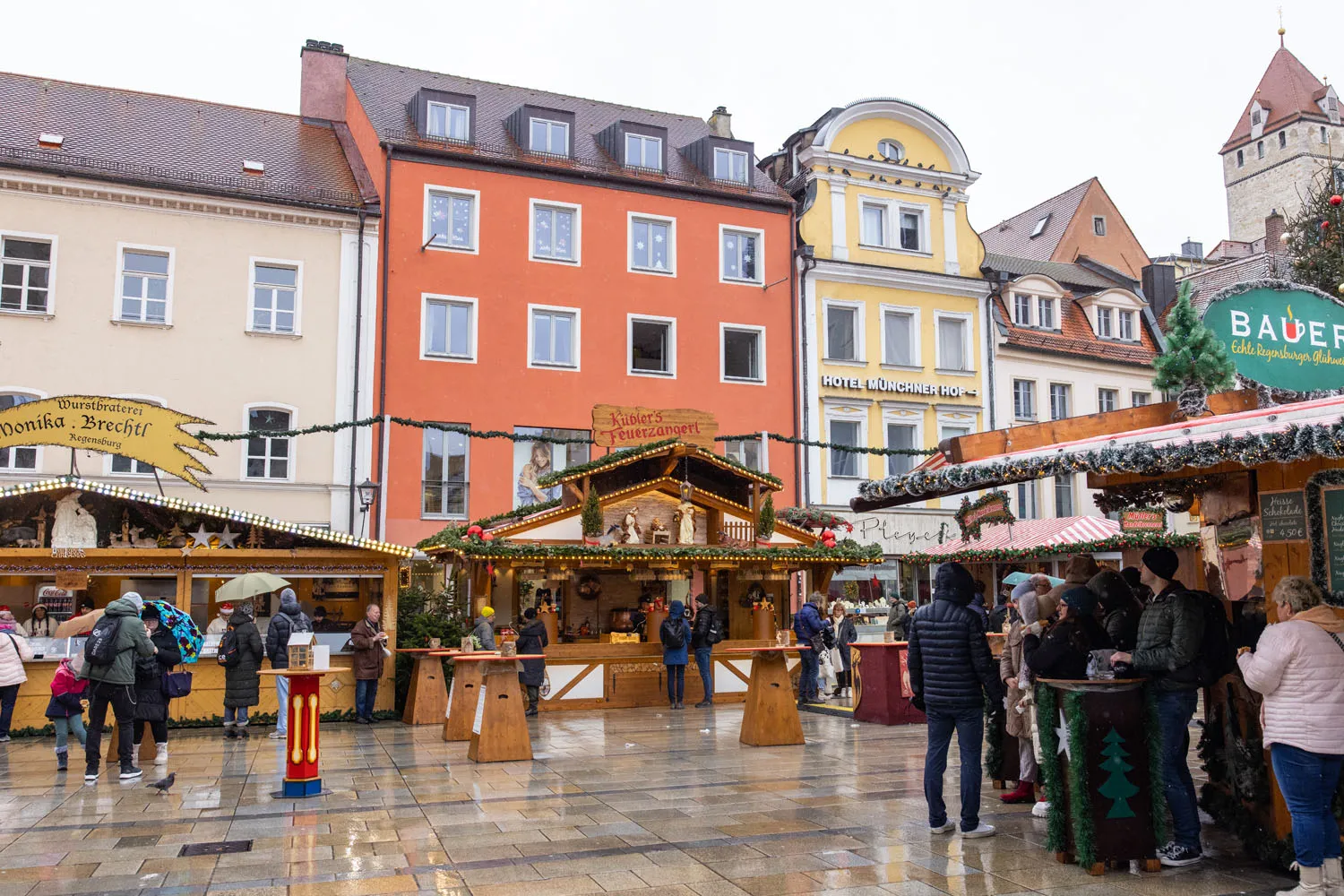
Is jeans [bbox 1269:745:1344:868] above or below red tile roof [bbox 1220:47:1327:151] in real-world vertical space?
below

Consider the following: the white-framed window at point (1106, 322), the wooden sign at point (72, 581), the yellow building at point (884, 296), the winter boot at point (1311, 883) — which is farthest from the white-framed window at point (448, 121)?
the winter boot at point (1311, 883)

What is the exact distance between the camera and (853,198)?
2855cm

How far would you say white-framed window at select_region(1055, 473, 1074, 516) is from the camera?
30484mm

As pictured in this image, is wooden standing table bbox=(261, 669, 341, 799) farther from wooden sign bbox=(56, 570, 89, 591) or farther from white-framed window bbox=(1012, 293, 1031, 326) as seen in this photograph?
white-framed window bbox=(1012, 293, 1031, 326)

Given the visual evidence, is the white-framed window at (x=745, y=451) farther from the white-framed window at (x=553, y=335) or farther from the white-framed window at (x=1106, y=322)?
the white-framed window at (x=1106, y=322)

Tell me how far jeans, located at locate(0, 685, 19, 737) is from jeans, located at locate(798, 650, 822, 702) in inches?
397

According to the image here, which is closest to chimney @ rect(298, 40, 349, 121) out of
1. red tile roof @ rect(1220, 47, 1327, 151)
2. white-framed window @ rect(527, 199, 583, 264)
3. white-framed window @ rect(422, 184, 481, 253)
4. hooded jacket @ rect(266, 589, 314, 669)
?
white-framed window @ rect(422, 184, 481, 253)

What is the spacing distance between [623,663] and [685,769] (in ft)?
21.3

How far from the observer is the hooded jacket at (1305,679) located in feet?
18.8

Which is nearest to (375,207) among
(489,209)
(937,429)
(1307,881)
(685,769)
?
(489,209)

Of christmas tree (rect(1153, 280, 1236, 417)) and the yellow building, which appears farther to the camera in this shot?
the yellow building

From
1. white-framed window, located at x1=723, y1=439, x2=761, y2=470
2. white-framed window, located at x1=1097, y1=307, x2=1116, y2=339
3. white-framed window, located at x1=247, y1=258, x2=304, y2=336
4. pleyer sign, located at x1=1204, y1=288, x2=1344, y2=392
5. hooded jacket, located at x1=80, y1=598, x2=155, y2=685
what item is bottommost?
hooded jacket, located at x1=80, y1=598, x2=155, y2=685

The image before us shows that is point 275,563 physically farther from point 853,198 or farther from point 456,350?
point 853,198

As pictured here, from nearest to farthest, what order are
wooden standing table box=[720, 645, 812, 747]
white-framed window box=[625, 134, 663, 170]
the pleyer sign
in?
the pleyer sign, wooden standing table box=[720, 645, 812, 747], white-framed window box=[625, 134, 663, 170]
